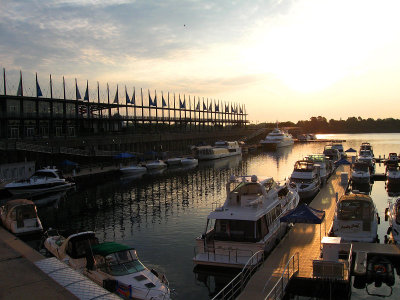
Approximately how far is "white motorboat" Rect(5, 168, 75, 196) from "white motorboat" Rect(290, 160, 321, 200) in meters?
30.4

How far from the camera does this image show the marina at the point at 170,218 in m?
21.9

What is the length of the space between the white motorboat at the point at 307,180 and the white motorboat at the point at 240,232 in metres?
17.2

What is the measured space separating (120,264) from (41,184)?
34441 mm

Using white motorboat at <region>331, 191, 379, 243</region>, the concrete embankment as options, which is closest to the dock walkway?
white motorboat at <region>331, 191, 379, 243</region>

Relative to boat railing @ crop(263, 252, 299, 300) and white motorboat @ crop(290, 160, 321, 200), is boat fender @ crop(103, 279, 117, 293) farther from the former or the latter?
white motorboat @ crop(290, 160, 321, 200)

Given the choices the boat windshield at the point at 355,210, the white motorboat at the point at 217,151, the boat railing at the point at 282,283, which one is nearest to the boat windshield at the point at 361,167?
the boat windshield at the point at 355,210

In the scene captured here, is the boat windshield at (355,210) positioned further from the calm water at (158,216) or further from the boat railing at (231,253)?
the boat railing at (231,253)

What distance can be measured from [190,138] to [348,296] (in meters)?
104

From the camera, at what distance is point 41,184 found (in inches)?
1954

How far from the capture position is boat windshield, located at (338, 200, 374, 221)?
25.7 metres

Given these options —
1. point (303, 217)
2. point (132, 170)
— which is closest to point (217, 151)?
point (132, 170)

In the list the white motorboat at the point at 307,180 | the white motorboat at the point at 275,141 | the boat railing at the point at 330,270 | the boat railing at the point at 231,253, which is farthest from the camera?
the white motorboat at the point at 275,141

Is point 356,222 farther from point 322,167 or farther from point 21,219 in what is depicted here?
point 322,167

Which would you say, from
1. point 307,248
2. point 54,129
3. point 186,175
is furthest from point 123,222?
point 54,129
